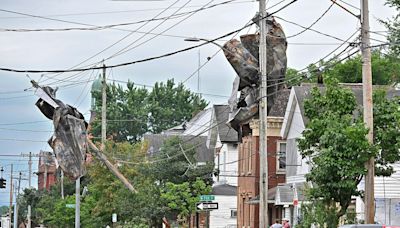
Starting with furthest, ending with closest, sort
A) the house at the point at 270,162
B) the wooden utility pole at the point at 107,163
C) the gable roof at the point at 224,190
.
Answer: the gable roof at the point at 224,190 < the house at the point at 270,162 < the wooden utility pole at the point at 107,163

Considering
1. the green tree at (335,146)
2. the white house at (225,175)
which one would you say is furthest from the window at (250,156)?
the green tree at (335,146)

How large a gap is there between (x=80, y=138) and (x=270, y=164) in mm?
17038

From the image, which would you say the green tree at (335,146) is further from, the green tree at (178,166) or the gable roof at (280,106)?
the green tree at (178,166)

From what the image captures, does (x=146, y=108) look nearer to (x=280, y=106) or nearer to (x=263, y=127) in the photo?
(x=280, y=106)

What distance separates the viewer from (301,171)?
47.9m

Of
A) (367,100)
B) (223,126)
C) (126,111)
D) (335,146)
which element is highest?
(126,111)

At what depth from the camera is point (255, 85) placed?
3494 centimetres

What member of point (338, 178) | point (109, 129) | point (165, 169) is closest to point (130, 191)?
point (165, 169)

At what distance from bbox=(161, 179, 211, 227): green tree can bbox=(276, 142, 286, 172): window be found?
4577 mm

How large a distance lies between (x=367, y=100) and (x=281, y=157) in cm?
2852

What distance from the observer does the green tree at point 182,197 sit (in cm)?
5438

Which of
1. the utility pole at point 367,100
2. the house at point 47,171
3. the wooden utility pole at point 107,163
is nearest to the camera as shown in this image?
the utility pole at point 367,100

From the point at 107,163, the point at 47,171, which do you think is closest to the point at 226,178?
the point at 107,163

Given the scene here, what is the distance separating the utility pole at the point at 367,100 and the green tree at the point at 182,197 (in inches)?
1119
